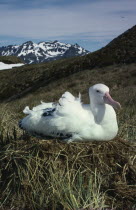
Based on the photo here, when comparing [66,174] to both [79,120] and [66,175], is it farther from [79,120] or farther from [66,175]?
[79,120]

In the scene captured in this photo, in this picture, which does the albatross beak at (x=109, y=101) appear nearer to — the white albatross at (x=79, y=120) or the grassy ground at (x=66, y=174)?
the white albatross at (x=79, y=120)

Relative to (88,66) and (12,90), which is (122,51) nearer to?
(88,66)

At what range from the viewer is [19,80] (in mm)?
33500

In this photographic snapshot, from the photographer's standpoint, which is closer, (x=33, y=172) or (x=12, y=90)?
(x=33, y=172)

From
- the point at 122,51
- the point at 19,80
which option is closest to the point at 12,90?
the point at 19,80

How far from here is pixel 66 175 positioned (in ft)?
13.9

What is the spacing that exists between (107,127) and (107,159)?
0.38 m

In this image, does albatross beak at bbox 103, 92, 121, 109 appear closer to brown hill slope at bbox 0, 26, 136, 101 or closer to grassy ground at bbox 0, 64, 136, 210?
grassy ground at bbox 0, 64, 136, 210

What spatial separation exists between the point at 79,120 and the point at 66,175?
0.66 metres

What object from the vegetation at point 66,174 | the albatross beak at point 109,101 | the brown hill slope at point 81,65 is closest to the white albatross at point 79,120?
the albatross beak at point 109,101

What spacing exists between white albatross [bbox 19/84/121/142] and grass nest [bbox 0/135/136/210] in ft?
0.41


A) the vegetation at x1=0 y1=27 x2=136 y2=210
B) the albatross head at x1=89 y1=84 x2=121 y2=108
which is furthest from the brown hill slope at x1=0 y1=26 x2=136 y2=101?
the vegetation at x1=0 y1=27 x2=136 y2=210

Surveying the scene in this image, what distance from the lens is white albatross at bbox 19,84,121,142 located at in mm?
4469

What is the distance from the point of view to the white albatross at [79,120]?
14.7 ft
